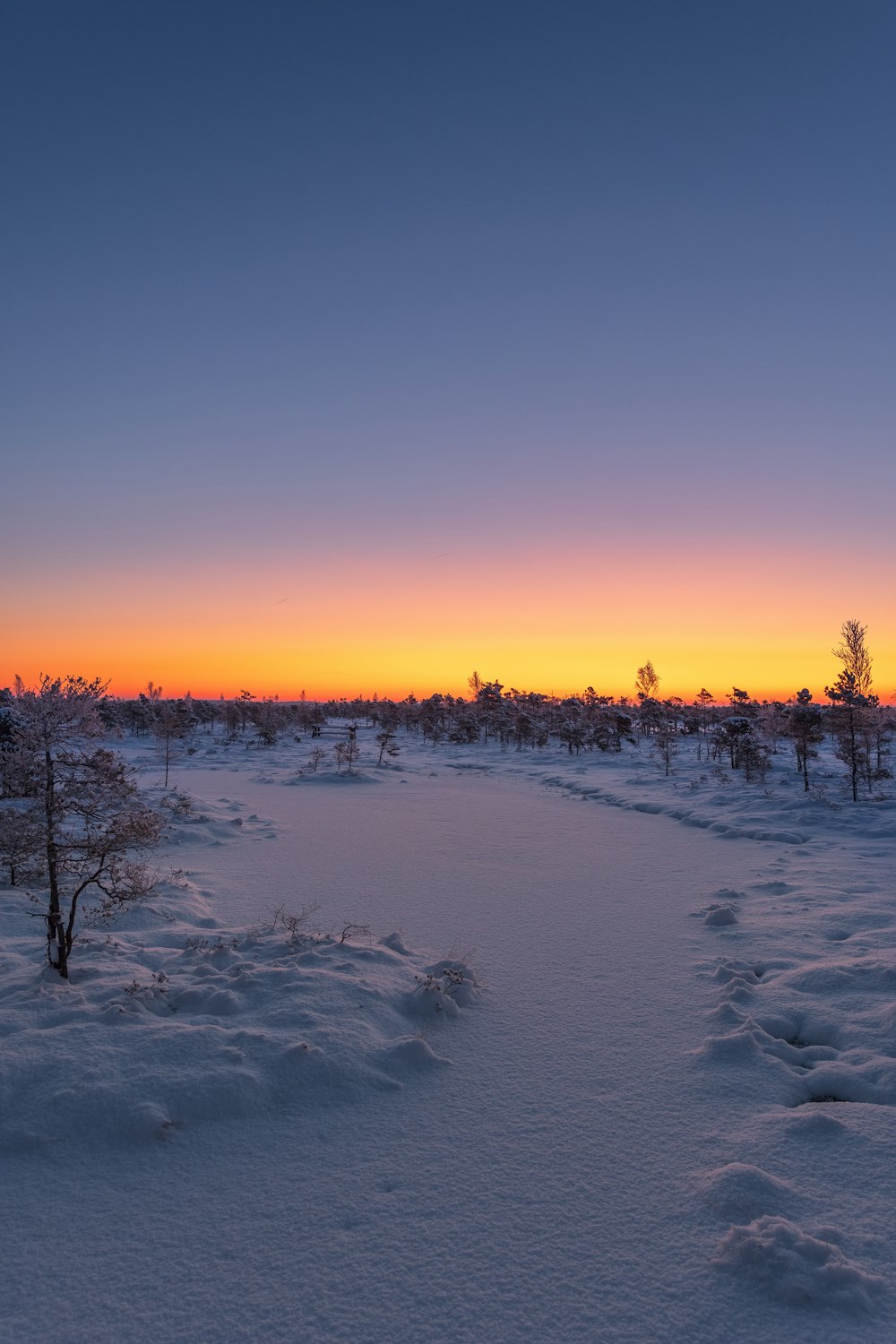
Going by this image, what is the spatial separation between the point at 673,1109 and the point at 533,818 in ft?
45.6

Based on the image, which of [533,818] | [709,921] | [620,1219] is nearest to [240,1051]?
[620,1219]

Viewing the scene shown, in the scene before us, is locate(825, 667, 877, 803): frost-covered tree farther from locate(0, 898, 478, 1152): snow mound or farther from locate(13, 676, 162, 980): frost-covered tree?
locate(13, 676, 162, 980): frost-covered tree

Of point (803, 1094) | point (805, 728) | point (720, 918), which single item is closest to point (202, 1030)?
point (803, 1094)

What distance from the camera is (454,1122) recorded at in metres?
4.58

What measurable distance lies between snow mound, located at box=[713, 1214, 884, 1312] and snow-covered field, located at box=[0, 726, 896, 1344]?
0.04 ft

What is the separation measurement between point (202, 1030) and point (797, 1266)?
4.30m

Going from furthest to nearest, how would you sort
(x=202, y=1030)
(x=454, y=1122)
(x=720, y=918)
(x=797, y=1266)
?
(x=720, y=918) < (x=202, y=1030) < (x=454, y=1122) < (x=797, y=1266)

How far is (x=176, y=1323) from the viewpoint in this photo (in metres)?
3.05

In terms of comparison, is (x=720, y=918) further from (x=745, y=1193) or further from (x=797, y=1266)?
(x=797, y=1266)

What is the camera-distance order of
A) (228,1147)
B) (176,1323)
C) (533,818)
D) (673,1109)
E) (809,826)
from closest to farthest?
(176,1323), (228,1147), (673,1109), (809,826), (533,818)

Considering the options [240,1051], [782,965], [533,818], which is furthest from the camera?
[533,818]

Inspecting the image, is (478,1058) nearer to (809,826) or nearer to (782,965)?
(782,965)

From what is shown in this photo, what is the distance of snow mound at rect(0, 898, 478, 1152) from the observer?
15.1 ft

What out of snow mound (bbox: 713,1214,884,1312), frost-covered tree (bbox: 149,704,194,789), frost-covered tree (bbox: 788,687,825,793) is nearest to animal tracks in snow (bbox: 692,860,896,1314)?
snow mound (bbox: 713,1214,884,1312)
